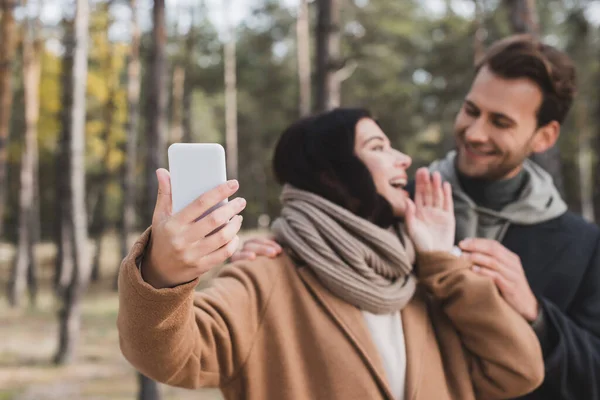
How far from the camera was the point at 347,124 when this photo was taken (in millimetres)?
2092

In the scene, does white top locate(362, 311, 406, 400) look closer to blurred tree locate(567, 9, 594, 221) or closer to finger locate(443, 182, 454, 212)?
finger locate(443, 182, 454, 212)

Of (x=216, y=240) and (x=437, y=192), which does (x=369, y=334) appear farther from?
(x=216, y=240)

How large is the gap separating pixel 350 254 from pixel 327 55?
12.6ft

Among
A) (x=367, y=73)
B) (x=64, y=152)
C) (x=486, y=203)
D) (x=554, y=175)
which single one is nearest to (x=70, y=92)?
(x=64, y=152)

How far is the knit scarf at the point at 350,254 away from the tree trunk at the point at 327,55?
342cm

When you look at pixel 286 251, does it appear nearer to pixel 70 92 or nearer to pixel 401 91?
pixel 70 92

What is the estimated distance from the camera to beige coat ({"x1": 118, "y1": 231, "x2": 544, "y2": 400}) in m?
1.72

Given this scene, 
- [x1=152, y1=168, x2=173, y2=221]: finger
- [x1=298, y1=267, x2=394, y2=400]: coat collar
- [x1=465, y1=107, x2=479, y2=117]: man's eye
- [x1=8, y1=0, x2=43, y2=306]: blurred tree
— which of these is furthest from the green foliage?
[x1=152, y1=168, x2=173, y2=221]: finger

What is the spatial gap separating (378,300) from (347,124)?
2.00 ft

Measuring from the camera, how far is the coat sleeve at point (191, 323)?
4.59ft

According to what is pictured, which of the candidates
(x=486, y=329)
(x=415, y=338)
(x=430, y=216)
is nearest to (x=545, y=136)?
(x=430, y=216)

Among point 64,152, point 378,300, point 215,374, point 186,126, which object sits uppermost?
point 378,300

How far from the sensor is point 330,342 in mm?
1861

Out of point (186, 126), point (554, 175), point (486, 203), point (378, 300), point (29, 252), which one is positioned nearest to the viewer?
point (378, 300)
